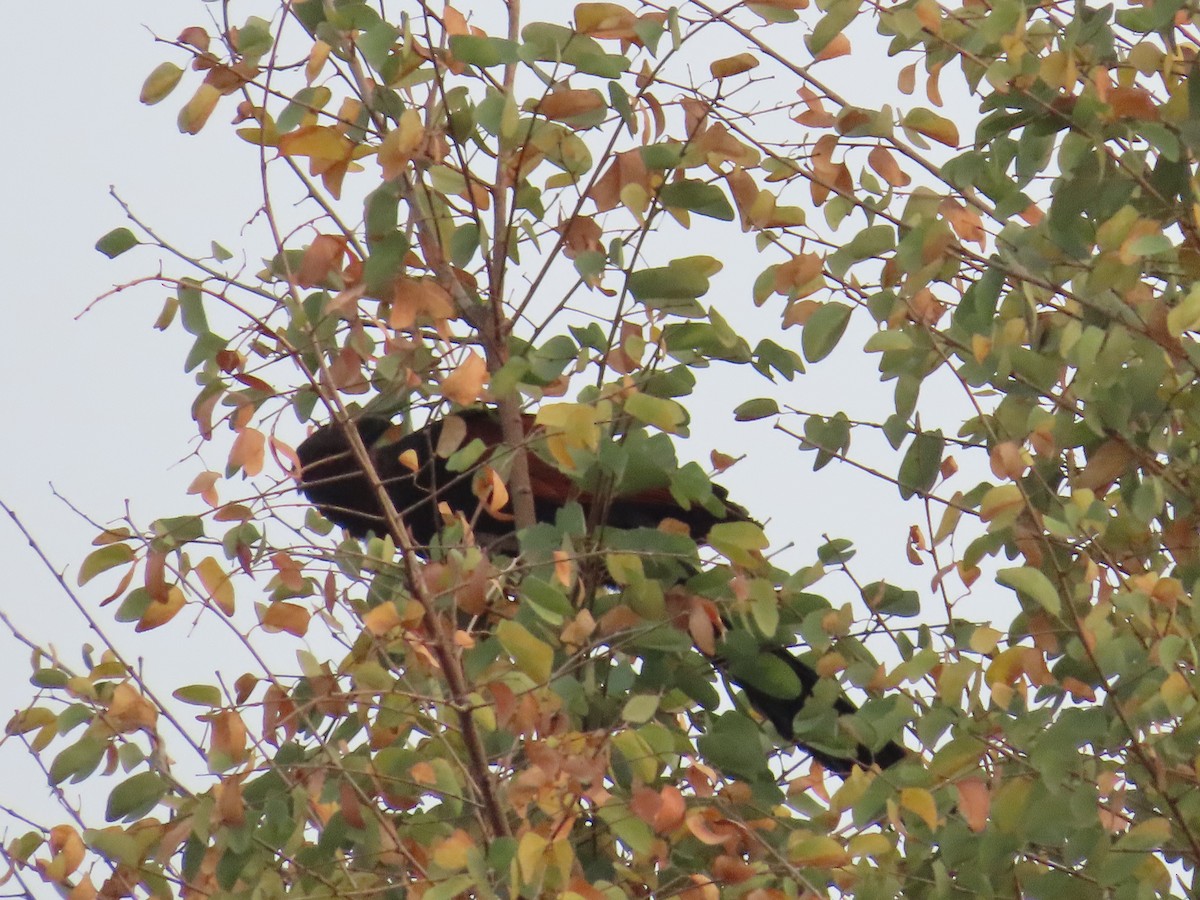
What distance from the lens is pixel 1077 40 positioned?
2.06 m

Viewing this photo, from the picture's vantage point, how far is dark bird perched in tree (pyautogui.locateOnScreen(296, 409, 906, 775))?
76.9 inches

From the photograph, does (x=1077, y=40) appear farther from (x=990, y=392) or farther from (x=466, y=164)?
(x=466, y=164)

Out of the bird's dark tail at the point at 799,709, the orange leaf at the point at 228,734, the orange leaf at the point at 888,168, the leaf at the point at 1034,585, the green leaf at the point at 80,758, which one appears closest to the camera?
the leaf at the point at 1034,585

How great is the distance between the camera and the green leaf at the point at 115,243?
1.86m

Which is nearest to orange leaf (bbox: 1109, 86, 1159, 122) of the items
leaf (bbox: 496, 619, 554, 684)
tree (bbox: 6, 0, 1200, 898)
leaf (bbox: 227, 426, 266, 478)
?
tree (bbox: 6, 0, 1200, 898)

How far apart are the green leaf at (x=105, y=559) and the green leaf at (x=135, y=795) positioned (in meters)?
0.29

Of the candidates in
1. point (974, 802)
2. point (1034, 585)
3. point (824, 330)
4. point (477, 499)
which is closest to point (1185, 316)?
point (1034, 585)

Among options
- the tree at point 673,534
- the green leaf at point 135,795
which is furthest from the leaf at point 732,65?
the green leaf at point 135,795

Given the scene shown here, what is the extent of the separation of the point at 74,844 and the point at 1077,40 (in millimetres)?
1626

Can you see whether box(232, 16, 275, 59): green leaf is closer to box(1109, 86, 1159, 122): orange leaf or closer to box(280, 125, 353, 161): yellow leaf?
box(280, 125, 353, 161): yellow leaf

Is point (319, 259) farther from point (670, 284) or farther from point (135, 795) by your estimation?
point (135, 795)

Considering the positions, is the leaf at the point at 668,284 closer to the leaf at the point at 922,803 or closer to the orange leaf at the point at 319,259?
the orange leaf at the point at 319,259

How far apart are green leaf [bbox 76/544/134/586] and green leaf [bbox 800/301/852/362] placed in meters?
0.87

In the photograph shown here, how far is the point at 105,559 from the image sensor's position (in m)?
1.79
